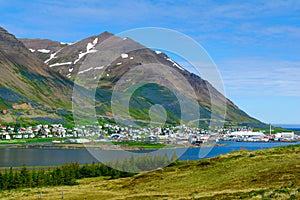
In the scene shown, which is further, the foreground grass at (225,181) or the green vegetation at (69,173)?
the green vegetation at (69,173)

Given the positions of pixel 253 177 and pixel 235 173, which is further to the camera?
pixel 235 173

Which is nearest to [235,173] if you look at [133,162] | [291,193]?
[291,193]

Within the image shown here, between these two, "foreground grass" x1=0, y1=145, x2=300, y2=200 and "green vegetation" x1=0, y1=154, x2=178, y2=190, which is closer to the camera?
"foreground grass" x1=0, y1=145, x2=300, y2=200

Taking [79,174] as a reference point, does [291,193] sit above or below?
above

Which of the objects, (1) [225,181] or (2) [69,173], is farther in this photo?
(2) [69,173]

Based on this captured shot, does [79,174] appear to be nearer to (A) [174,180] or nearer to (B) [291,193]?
(A) [174,180]

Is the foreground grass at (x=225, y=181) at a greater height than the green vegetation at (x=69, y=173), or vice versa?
the foreground grass at (x=225, y=181)

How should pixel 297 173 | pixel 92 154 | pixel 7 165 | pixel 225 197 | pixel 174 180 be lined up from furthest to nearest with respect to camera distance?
pixel 92 154 → pixel 7 165 → pixel 174 180 → pixel 297 173 → pixel 225 197

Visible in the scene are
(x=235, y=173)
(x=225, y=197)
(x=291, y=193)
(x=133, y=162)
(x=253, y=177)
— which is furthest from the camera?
(x=133, y=162)
